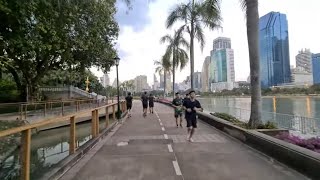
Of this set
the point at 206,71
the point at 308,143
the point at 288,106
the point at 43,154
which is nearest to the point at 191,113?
the point at 308,143

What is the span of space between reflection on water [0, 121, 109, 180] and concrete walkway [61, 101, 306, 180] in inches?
47.3

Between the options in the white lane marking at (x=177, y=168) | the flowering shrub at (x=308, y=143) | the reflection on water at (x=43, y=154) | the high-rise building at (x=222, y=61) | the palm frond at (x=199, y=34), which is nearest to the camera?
the white lane marking at (x=177, y=168)

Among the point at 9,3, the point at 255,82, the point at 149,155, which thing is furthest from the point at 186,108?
the point at 9,3

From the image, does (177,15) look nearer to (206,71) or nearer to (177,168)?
(177,168)

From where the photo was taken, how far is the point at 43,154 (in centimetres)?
1535

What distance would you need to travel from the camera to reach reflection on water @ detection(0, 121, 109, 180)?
1033 cm

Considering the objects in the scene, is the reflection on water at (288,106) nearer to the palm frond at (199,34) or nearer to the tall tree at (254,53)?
the tall tree at (254,53)

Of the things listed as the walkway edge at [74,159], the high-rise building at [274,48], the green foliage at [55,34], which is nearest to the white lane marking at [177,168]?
the walkway edge at [74,159]

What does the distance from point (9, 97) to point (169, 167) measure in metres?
39.5

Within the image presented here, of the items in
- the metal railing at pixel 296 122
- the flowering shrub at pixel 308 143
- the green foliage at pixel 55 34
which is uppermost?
the green foliage at pixel 55 34

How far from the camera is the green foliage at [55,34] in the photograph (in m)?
19.8

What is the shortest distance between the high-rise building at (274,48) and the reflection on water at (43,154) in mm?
10281

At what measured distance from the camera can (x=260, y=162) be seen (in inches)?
383

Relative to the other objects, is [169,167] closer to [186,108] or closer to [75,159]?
[75,159]
